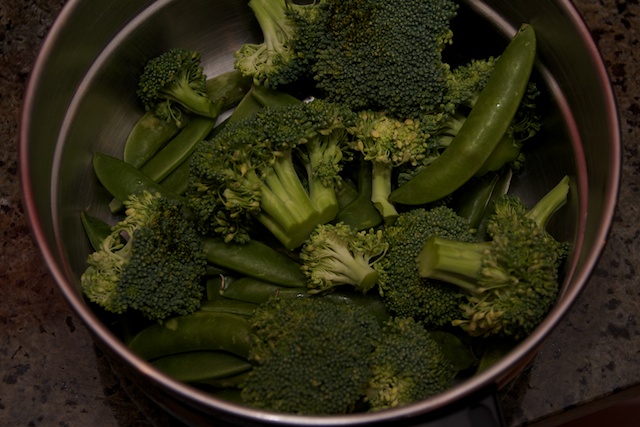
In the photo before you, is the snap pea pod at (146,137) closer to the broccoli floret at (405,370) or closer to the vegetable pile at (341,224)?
the vegetable pile at (341,224)

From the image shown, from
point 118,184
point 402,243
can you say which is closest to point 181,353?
point 118,184

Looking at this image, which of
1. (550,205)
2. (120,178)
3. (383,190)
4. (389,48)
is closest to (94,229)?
(120,178)

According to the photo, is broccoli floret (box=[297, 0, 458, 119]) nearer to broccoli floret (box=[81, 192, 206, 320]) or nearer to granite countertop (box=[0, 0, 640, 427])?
broccoli floret (box=[81, 192, 206, 320])

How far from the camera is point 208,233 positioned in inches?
57.4

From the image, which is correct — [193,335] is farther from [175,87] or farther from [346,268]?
[175,87]

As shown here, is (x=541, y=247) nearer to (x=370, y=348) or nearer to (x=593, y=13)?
(x=370, y=348)

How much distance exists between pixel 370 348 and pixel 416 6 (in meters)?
0.74

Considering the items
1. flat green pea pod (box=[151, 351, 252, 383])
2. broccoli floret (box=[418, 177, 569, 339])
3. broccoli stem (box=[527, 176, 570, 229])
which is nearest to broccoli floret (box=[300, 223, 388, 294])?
broccoli floret (box=[418, 177, 569, 339])

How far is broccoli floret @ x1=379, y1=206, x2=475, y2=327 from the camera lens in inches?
53.6

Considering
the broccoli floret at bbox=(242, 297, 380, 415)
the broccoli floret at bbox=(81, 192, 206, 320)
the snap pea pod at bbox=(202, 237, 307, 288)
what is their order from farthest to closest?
the snap pea pod at bbox=(202, 237, 307, 288)
the broccoli floret at bbox=(81, 192, 206, 320)
the broccoli floret at bbox=(242, 297, 380, 415)

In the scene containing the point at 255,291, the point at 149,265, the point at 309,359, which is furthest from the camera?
the point at 255,291

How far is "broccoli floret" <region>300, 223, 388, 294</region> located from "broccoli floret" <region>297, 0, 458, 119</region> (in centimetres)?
30

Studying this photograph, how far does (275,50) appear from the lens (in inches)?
60.1

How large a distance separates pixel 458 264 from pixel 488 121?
1.03 feet
